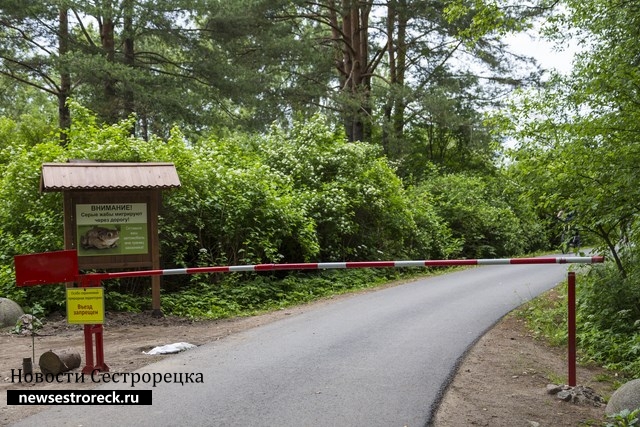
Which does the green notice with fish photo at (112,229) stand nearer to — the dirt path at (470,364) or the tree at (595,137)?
the dirt path at (470,364)

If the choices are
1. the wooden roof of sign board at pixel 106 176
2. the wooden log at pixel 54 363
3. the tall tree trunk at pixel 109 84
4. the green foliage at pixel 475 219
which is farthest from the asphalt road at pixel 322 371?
Answer: the tall tree trunk at pixel 109 84

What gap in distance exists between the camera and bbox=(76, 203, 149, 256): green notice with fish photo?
35.4 feet

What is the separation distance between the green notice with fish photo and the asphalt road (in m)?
2.77

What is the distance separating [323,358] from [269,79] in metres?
17.1

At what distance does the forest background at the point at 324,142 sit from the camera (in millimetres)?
9469

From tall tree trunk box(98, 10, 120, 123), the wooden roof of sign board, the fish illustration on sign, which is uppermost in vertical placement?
tall tree trunk box(98, 10, 120, 123)

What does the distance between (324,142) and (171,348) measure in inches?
448

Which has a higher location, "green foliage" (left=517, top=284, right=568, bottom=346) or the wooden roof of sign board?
the wooden roof of sign board

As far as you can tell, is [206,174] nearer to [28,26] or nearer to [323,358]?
[323,358]

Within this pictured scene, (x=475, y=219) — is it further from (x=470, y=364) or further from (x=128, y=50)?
(x=470, y=364)

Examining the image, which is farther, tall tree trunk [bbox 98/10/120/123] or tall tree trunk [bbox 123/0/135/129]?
tall tree trunk [bbox 98/10/120/123]

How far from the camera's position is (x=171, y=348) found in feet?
27.6

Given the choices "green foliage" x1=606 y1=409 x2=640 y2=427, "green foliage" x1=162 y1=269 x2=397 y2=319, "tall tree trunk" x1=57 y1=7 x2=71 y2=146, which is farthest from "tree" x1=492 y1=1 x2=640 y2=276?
"tall tree trunk" x1=57 y1=7 x2=71 y2=146

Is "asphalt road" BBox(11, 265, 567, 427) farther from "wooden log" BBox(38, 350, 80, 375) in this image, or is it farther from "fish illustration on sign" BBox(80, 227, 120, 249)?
"fish illustration on sign" BBox(80, 227, 120, 249)
